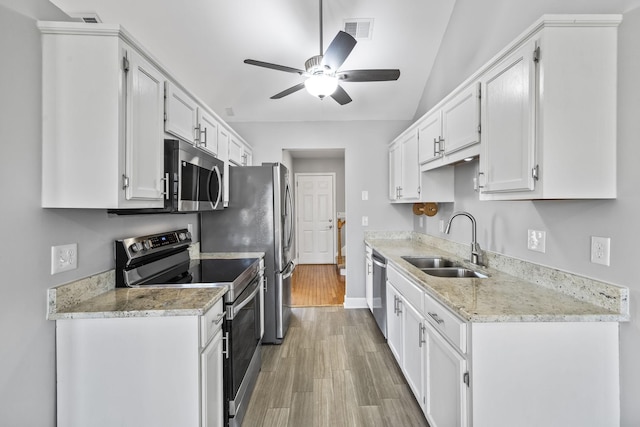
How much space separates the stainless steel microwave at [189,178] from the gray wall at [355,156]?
176 centimetres

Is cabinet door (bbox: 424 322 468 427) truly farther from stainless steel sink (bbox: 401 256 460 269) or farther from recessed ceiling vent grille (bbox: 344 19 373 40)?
recessed ceiling vent grille (bbox: 344 19 373 40)

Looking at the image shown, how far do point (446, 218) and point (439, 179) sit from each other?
42cm

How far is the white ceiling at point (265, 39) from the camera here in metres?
2.38

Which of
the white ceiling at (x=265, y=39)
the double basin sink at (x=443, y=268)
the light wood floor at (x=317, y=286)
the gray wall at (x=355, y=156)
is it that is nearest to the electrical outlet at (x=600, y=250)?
the double basin sink at (x=443, y=268)

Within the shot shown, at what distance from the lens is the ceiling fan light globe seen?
2.04 meters

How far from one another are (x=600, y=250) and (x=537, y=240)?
37cm

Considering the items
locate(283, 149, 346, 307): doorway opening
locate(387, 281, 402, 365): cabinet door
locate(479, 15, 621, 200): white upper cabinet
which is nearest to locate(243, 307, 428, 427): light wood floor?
locate(387, 281, 402, 365): cabinet door

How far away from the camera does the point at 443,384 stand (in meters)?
1.47

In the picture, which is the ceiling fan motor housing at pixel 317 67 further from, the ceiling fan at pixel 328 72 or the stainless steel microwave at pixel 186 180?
the stainless steel microwave at pixel 186 180

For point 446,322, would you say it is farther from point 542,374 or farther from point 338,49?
point 338,49

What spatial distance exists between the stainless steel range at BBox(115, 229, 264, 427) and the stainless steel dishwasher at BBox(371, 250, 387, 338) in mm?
1175

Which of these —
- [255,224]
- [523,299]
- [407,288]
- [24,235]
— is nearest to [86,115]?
[24,235]

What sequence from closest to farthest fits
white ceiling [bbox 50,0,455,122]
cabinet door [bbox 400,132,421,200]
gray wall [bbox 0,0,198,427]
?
1. gray wall [bbox 0,0,198,427]
2. white ceiling [bbox 50,0,455,122]
3. cabinet door [bbox 400,132,421,200]

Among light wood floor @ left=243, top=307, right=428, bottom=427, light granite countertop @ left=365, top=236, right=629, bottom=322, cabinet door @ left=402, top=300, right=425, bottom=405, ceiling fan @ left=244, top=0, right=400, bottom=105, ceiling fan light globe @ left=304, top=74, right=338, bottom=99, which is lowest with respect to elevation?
light wood floor @ left=243, top=307, right=428, bottom=427
